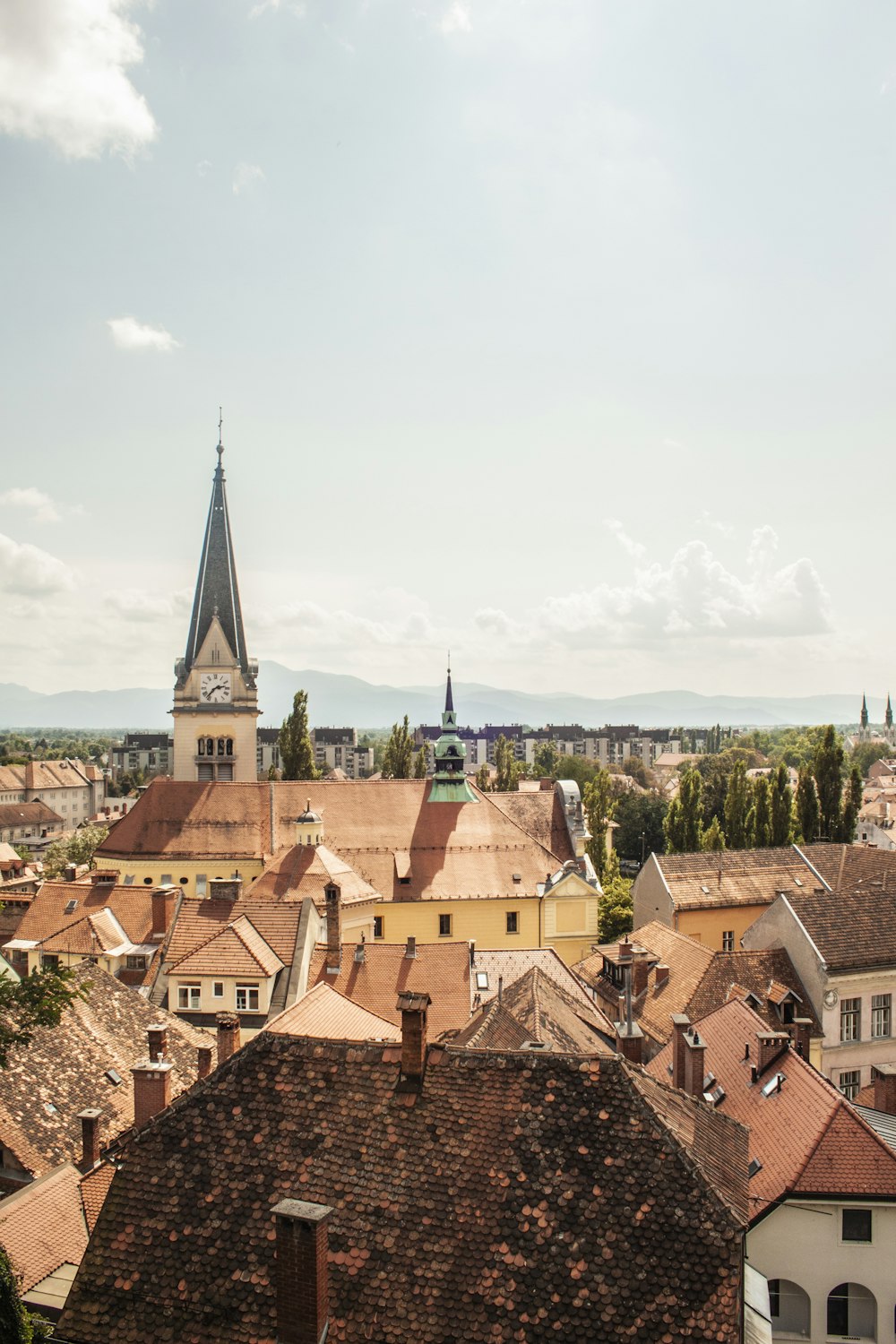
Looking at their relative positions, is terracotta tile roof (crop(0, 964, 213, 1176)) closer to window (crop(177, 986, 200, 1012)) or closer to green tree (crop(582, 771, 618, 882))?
window (crop(177, 986, 200, 1012))

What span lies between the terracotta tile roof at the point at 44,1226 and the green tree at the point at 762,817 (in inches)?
2418

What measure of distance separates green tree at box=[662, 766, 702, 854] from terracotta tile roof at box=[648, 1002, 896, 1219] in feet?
188

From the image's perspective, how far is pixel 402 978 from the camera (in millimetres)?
37625

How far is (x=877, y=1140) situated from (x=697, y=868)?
37.6 meters

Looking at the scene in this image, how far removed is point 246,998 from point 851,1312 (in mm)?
22259

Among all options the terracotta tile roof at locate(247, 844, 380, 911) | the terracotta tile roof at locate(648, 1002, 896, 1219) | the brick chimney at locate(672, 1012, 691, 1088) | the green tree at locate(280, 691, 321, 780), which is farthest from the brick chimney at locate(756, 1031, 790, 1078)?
the green tree at locate(280, 691, 321, 780)

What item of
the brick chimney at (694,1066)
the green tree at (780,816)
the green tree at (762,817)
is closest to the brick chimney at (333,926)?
the brick chimney at (694,1066)

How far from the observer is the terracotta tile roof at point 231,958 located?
3656cm

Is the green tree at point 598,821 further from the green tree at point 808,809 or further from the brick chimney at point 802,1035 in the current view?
the brick chimney at point 802,1035

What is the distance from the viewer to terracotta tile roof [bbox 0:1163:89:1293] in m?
21.4

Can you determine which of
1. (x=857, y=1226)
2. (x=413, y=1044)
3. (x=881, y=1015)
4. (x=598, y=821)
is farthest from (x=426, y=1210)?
(x=598, y=821)

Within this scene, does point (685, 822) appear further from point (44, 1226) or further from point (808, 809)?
point (44, 1226)

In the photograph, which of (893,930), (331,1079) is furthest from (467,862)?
(331,1079)

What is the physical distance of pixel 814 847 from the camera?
6081 centimetres
